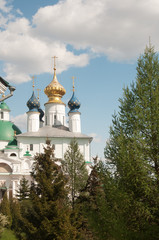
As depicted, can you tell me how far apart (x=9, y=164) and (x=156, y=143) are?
96.3ft

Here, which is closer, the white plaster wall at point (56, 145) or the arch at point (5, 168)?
the arch at point (5, 168)

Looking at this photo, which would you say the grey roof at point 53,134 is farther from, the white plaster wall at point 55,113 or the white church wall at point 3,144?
the white church wall at point 3,144

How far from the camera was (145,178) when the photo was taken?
10.9 metres

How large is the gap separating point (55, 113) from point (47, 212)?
33.7 meters

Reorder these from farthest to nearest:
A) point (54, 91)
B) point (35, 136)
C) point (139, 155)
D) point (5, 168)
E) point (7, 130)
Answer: point (54, 91)
point (7, 130)
point (35, 136)
point (5, 168)
point (139, 155)

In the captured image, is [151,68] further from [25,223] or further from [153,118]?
[25,223]

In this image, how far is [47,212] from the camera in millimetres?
13023

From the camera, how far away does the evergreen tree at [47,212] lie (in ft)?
41.9

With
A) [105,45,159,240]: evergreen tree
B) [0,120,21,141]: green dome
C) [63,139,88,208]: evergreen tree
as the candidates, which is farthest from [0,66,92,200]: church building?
[105,45,159,240]: evergreen tree

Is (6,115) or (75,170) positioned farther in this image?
(6,115)

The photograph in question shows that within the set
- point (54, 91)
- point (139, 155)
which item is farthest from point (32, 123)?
point (139, 155)

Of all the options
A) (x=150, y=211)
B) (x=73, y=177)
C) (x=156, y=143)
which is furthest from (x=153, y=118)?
(x=73, y=177)

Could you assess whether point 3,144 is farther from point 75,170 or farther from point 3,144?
point 75,170

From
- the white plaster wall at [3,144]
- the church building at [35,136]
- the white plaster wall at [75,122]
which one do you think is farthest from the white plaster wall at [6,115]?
the white plaster wall at [75,122]
